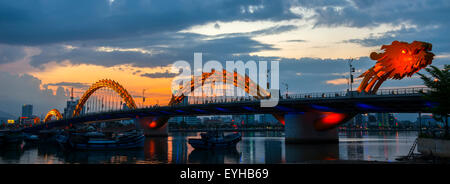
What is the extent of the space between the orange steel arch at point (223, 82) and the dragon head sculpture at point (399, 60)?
54697 mm

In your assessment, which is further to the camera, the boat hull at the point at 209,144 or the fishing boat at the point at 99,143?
the fishing boat at the point at 99,143

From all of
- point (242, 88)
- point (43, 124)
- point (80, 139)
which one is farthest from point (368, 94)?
point (43, 124)

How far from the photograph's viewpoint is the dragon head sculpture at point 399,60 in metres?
61.7

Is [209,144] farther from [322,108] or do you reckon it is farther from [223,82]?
[223,82]

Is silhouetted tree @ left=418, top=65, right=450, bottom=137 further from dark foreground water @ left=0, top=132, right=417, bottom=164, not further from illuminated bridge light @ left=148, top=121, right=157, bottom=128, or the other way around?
illuminated bridge light @ left=148, top=121, right=157, bottom=128

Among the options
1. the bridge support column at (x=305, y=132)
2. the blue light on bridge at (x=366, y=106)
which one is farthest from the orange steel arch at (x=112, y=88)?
the blue light on bridge at (x=366, y=106)

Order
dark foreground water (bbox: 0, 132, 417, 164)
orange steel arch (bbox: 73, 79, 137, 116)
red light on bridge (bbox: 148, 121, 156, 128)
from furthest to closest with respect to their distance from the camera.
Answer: orange steel arch (bbox: 73, 79, 137, 116), red light on bridge (bbox: 148, 121, 156, 128), dark foreground water (bbox: 0, 132, 417, 164)

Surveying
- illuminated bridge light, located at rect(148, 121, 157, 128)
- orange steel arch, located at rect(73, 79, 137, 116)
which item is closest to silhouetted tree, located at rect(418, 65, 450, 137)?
illuminated bridge light, located at rect(148, 121, 157, 128)

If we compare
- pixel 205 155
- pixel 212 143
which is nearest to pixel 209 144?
pixel 212 143

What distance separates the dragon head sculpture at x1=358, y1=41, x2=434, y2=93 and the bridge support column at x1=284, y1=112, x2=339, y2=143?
13.1 m

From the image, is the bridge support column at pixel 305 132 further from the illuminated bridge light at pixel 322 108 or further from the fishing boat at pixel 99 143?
the fishing boat at pixel 99 143

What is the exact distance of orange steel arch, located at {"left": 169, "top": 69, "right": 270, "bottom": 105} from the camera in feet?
427
